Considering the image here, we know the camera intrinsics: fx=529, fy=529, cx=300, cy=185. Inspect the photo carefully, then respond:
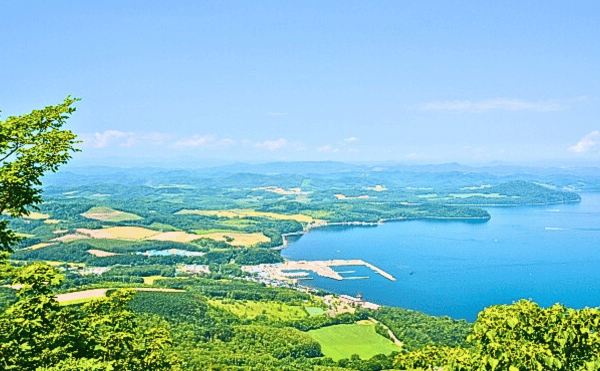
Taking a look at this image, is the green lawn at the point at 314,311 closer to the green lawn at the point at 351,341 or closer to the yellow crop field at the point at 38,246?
the green lawn at the point at 351,341

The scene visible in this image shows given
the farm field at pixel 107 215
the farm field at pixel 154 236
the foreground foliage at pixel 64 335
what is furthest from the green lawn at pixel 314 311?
the farm field at pixel 107 215

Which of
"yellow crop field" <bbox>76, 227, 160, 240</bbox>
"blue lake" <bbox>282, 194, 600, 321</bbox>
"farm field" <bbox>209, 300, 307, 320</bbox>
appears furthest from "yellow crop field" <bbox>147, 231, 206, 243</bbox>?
"farm field" <bbox>209, 300, 307, 320</bbox>

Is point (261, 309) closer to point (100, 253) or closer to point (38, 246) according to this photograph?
point (100, 253)

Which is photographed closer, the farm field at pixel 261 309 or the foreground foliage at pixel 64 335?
the foreground foliage at pixel 64 335

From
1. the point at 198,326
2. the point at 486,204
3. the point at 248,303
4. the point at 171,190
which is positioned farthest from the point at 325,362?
the point at 171,190

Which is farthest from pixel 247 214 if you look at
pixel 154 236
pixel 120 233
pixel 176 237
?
pixel 120 233

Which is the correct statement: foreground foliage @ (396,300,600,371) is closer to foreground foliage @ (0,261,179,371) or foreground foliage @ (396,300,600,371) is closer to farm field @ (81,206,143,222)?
foreground foliage @ (0,261,179,371)
